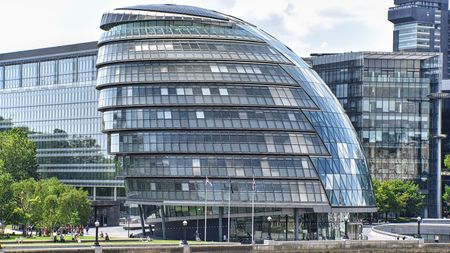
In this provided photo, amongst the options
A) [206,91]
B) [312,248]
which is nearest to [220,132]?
[206,91]

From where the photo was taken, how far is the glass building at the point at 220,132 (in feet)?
427

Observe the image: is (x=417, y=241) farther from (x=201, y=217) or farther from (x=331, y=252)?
(x=201, y=217)

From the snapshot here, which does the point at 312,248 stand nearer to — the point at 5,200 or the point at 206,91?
the point at 206,91

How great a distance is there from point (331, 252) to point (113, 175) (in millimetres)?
80097

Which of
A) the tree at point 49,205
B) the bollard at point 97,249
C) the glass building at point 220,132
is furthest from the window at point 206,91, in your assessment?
the bollard at point 97,249

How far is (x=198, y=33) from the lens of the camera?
13700 centimetres

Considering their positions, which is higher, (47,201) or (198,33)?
(198,33)

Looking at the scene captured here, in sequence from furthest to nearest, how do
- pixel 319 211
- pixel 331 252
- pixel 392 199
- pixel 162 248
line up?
pixel 392 199 → pixel 319 211 → pixel 331 252 → pixel 162 248

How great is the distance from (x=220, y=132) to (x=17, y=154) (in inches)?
2583

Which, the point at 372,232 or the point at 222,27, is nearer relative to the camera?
the point at 222,27

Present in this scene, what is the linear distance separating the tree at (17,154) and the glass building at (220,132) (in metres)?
51.0

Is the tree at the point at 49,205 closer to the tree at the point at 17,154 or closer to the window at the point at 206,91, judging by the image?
the window at the point at 206,91

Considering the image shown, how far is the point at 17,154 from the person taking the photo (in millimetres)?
187125

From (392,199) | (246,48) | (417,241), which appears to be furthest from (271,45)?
(392,199)
